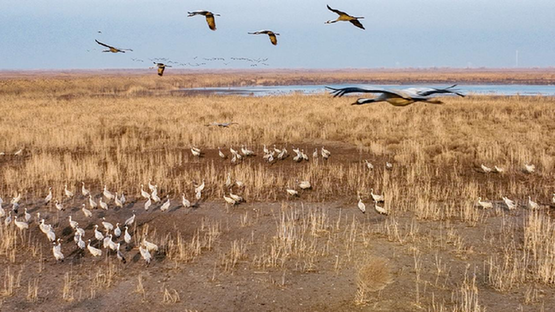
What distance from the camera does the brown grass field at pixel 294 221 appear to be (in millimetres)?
8820

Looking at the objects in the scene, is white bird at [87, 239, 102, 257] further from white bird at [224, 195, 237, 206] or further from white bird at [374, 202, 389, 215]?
white bird at [374, 202, 389, 215]

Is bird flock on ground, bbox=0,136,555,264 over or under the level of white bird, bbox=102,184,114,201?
under

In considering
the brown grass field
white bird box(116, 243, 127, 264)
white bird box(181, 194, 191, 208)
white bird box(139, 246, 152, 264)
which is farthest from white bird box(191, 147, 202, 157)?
white bird box(139, 246, 152, 264)

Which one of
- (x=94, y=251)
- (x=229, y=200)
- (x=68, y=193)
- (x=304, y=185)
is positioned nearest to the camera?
(x=94, y=251)

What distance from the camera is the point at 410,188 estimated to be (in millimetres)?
16078

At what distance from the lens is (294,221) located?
13.1 meters

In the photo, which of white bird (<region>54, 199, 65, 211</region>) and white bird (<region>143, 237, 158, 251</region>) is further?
white bird (<region>54, 199, 65, 211</region>)

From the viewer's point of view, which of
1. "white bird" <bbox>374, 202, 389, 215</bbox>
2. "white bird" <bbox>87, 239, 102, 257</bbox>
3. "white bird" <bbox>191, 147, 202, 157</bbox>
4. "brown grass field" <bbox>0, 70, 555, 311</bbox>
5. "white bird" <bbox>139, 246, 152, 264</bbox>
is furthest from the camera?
"white bird" <bbox>191, 147, 202, 157</bbox>

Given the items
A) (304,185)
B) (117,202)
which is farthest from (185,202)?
(304,185)

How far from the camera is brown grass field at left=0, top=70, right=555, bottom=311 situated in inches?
347

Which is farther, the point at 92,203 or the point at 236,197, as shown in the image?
the point at 236,197

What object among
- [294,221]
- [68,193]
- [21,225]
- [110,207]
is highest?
[68,193]

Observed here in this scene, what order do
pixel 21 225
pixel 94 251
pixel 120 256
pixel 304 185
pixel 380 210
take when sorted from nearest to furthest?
pixel 120 256 < pixel 94 251 < pixel 21 225 < pixel 380 210 < pixel 304 185

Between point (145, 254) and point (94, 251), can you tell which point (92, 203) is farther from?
point (145, 254)
